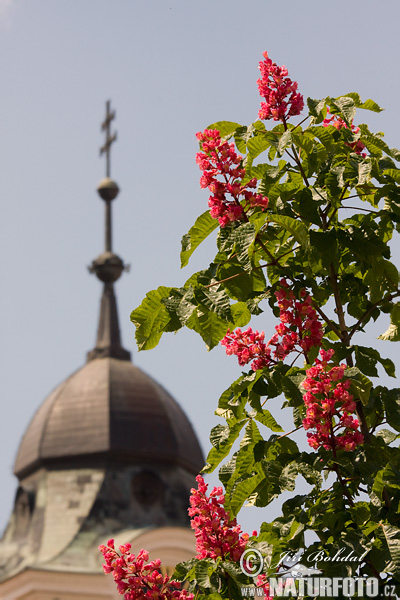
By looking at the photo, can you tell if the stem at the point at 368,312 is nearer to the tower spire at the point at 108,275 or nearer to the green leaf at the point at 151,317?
the green leaf at the point at 151,317

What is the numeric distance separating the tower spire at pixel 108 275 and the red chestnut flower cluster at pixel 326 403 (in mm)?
27481

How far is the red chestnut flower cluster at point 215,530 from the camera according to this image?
570 centimetres

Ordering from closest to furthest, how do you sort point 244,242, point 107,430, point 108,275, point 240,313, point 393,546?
point 393,546, point 244,242, point 240,313, point 107,430, point 108,275

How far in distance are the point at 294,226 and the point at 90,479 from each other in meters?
24.6

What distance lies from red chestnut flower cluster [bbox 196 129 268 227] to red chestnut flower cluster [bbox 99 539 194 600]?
1.50 m

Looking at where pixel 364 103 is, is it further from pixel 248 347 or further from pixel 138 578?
pixel 138 578

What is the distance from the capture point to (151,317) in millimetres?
5766

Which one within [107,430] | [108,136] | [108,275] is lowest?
[107,430]

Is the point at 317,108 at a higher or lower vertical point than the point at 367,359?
higher

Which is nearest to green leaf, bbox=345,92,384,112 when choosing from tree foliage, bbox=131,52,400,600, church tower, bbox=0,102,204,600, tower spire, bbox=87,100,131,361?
tree foliage, bbox=131,52,400,600

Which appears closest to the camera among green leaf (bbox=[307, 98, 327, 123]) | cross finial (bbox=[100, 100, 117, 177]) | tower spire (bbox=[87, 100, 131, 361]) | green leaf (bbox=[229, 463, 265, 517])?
green leaf (bbox=[229, 463, 265, 517])

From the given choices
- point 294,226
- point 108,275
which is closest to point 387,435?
point 294,226

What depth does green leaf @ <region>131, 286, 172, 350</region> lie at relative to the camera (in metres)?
5.75

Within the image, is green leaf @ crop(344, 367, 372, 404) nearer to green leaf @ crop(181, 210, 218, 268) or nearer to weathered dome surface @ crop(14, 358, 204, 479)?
green leaf @ crop(181, 210, 218, 268)
